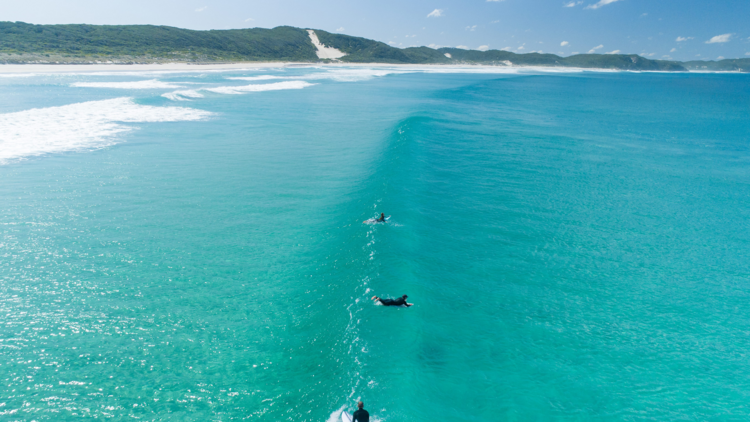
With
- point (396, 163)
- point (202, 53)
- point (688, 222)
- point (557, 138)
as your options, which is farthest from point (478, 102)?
point (202, 53)

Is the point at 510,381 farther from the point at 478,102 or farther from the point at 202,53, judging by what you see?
the point at 202,53

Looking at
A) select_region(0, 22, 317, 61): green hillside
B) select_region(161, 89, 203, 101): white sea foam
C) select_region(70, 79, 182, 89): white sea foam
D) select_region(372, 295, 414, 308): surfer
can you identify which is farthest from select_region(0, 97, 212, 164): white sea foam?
select_region(0, 22, 317, 61): green hillside

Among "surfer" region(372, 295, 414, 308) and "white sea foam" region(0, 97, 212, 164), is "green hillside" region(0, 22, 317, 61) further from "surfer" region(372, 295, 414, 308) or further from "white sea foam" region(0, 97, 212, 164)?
"surfer" region(372, 295, 414, 308)

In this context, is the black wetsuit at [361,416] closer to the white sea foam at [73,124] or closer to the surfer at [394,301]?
the surfer at [394,301]

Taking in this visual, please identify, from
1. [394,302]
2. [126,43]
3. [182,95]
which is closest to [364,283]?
[394,302]

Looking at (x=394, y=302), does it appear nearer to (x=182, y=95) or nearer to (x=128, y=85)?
(x=182, y=95)

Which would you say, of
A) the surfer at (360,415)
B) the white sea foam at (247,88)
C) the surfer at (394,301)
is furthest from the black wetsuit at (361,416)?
the white sea foam at (247,88)
